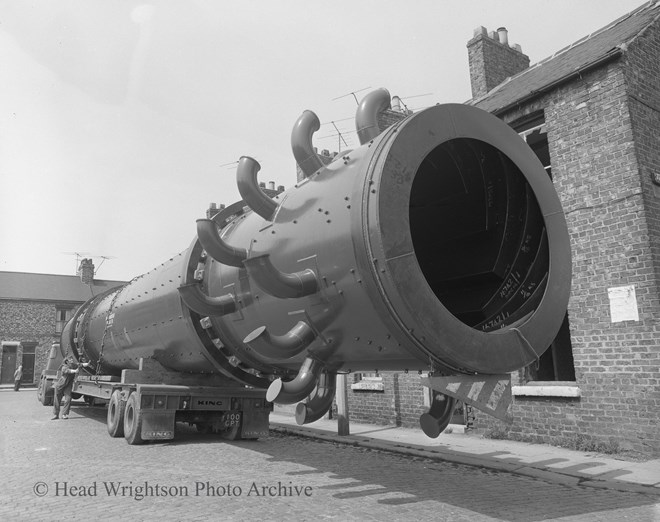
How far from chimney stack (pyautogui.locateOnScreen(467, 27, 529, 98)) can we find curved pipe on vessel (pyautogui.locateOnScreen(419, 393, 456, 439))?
10.1 m

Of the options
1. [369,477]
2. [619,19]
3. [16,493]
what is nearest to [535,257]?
[369,477]

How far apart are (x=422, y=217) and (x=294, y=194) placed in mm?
1221

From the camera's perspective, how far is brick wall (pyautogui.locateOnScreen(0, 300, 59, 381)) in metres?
35.7

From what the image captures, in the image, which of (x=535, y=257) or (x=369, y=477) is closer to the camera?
(x=535, y=257)

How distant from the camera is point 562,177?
27.6 feet

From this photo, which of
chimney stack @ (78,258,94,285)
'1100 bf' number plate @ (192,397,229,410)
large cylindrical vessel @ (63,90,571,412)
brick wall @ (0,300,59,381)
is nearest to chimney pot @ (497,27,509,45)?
large cylindrical vessel @ (63,90,571,412)

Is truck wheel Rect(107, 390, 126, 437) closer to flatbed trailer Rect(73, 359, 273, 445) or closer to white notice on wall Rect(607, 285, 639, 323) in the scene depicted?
flatbed trailer Rect(73, 359, 273, 445)

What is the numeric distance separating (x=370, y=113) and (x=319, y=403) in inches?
91.5

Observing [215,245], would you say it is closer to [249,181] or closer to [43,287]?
[249,181]

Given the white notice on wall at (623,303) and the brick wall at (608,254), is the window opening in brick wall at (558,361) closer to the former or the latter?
the brick wall at (608,254)

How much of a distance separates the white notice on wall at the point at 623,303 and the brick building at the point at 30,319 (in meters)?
35.8

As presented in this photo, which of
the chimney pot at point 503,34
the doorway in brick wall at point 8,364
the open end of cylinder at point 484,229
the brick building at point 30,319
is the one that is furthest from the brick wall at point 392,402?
the doorway in brick wall at point 8,364

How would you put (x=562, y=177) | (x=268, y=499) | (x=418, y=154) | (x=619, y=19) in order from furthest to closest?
(x=619, y=19)
(x=562, y=177)
(x=268, y=499)
(x=418, y=154)

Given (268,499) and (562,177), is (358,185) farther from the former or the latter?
(562,177)
